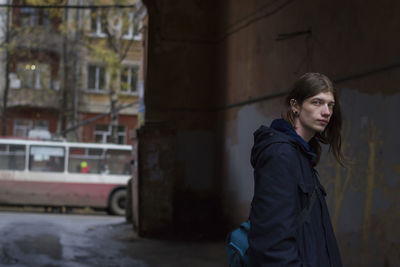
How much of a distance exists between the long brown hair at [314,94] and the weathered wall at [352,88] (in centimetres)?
334

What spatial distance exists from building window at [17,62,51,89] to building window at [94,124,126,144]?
3249 mm

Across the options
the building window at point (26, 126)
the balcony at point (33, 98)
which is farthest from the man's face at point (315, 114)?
the building window at point (26, 126)

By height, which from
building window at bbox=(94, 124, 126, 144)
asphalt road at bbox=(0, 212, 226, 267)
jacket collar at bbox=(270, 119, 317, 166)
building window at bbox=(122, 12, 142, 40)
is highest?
building window at bbox=(122, 12, 142, 40)

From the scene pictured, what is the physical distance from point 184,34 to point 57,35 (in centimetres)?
1898

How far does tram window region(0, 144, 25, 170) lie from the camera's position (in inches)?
706

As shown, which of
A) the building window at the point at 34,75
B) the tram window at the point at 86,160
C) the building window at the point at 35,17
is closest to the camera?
the tram window at the point at 86,160

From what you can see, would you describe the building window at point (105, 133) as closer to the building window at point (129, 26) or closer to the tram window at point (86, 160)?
the building window at point (129, 26)

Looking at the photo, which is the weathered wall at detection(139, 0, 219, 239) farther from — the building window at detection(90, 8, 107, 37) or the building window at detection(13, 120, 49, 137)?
the building window at detection(13, 120, 49, 137)

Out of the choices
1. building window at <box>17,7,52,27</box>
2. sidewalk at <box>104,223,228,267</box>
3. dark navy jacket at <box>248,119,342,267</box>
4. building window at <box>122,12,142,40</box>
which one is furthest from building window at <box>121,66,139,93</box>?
Answer: dark navy jacket at <box>248,119,342,267</box>

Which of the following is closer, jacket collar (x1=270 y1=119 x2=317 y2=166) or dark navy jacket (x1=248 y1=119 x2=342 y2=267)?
dark navy jacket (x1=248 y1=119 x2=342 y2=267)

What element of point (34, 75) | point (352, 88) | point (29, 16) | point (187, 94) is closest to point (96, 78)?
point (34, 75)

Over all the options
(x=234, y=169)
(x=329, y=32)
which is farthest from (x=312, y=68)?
(x=234, y=169)

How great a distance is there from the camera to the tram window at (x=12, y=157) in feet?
58.8

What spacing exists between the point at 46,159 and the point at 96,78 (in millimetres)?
12486
